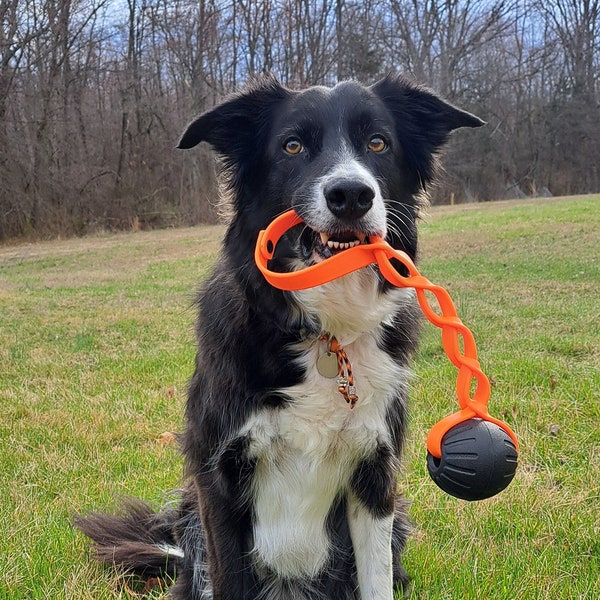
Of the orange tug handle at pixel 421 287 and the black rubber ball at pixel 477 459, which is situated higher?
the orange tug handle at pixel 421 287

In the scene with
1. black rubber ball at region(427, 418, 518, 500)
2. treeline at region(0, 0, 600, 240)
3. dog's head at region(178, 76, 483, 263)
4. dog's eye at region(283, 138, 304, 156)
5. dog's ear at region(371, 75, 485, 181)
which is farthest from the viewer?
treeline at region(0, 0, 600, 240)

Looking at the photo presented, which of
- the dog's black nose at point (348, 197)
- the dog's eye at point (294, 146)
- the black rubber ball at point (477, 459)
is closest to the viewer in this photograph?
the black rubber ball at point (477, 459)

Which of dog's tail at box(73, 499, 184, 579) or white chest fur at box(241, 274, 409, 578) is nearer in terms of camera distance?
white chest fur at box(241, 274, 409, 578)

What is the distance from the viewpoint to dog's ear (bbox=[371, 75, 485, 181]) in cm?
284

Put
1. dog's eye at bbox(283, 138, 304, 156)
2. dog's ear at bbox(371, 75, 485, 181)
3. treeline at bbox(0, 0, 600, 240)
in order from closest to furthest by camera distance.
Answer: dog's eye at bbox(283, 138, 304, 156), dog's ear at bbox(371, 75, 485, 181), treeline at bbox(0, 0, 600, 240)

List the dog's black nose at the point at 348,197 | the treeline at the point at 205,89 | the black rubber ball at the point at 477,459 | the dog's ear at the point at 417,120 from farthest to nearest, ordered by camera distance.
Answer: the treeline at the point at 205,89
the dog's ear at the point at 417,120
the dog's black nose at the point at 348,197
the black rubber ball at the point at 477,459

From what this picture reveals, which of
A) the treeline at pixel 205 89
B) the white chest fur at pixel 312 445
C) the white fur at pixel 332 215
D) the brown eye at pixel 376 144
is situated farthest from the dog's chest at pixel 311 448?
the treeline at pixel 205 89

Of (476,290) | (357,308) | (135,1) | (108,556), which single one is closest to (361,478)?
(357,308)

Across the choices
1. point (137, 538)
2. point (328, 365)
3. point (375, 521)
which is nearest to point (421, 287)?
point (328, 365)

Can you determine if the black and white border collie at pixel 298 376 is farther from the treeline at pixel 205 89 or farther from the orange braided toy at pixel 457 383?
the treeline at pixel 205 89

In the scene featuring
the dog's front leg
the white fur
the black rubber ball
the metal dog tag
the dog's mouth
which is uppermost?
the white fur

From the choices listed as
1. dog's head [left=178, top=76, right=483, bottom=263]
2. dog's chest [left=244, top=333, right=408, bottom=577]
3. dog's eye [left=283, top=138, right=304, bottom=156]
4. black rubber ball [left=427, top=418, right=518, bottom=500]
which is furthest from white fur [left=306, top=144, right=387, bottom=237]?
black rubber ball [left=427, top=418, right=518, bottom=500]

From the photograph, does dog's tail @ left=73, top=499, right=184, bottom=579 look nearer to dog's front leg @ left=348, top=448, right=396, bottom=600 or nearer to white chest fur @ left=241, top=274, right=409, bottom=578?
white chest fur @ left=241, top=274, right=409, bottom=578

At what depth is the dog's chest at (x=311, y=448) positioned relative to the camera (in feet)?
7.45
